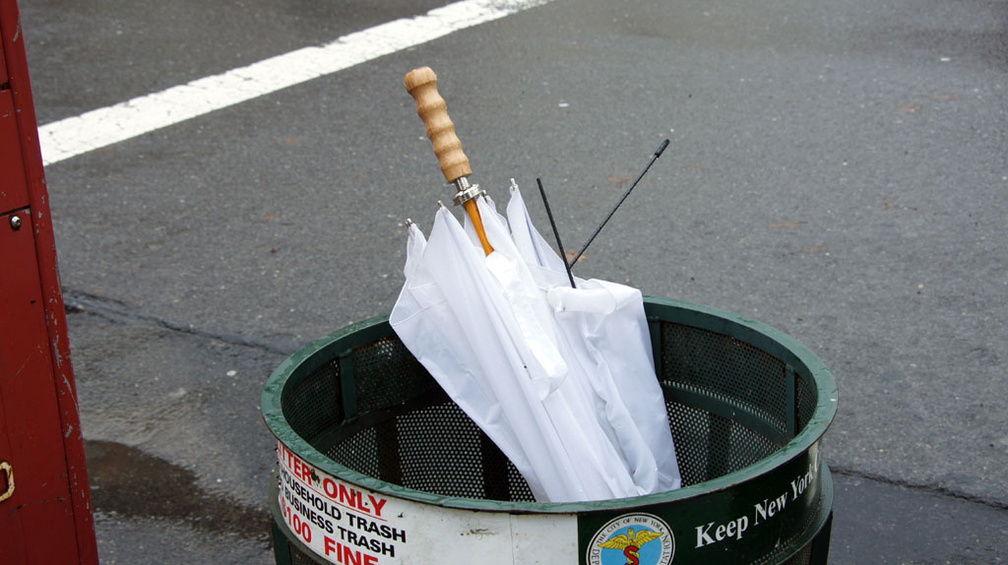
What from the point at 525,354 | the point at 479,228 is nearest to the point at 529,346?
the point at 525,354

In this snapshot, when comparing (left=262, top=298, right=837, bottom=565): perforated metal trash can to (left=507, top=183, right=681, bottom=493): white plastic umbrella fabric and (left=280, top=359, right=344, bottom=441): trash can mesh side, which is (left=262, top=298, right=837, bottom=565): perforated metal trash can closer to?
(left=280, top=359, right=344, bottom=441): trash can mesh side

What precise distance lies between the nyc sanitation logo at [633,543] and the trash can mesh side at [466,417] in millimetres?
497

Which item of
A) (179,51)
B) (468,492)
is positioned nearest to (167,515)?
(468,492)

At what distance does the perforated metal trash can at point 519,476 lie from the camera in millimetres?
1648

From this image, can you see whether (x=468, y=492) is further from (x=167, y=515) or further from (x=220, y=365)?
(x=220, y=365)

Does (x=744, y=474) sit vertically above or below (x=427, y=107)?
below

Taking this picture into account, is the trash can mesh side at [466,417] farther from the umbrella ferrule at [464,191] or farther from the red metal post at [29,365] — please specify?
the red metal post at [29,365]

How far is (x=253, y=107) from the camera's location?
6363 mm

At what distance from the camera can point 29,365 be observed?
2182mm

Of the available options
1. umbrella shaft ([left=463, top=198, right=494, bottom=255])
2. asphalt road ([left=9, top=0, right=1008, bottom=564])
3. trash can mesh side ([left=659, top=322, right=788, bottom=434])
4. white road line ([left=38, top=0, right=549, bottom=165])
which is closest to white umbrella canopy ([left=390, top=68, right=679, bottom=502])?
umbrella shaft ([left=463, top=198, right=494, bottom=255])

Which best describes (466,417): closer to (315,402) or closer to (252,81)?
(315,402)

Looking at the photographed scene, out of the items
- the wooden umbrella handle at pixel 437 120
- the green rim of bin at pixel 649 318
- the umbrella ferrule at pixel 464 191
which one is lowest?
the green rim of bin at pixel 649 318

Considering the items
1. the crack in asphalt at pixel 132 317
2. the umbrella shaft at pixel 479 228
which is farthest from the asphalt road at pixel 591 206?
the umbrella shaft at pixel 479 228

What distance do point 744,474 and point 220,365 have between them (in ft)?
8.77
